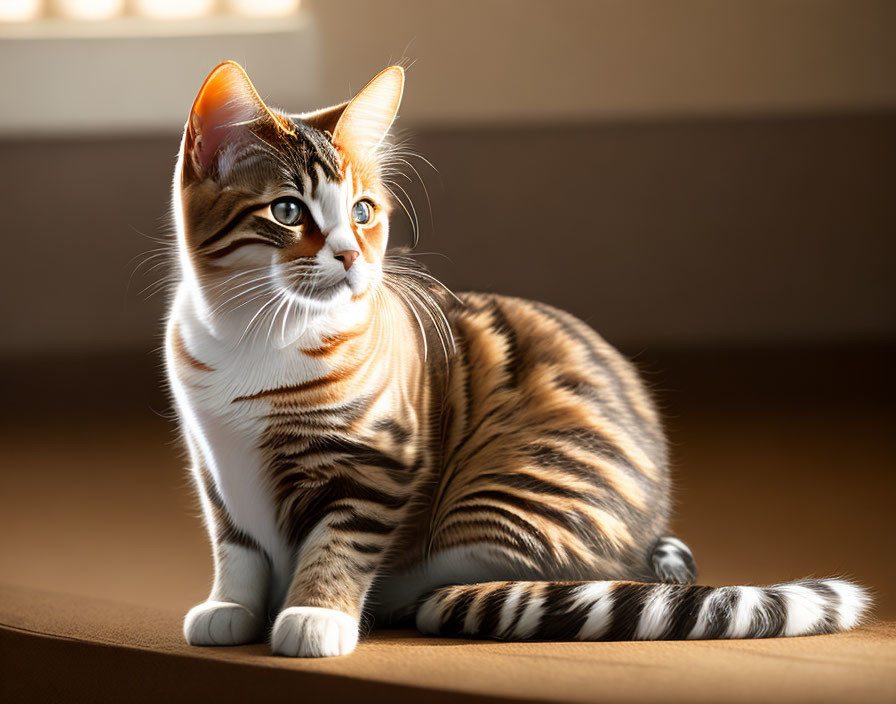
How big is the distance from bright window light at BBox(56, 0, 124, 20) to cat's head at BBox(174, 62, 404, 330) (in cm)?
265

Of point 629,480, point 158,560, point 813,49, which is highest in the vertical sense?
point 813,49

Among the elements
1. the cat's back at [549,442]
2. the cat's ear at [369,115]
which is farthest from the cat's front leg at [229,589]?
the cat's ear at [369,115]

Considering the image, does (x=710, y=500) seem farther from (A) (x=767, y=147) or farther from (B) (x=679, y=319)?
(A) (x=767, y=147)

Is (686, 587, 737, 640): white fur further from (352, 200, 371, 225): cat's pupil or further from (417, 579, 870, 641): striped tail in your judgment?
(352, 200, 371, 225): cat's pupil

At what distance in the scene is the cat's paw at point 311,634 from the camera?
1037mm

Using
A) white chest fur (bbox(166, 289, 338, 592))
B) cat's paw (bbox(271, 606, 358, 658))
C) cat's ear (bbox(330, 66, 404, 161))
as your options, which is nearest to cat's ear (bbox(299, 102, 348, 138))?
cat's ear (bbox(330, 66, 404, 161))

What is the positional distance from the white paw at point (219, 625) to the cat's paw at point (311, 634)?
0.32 ft

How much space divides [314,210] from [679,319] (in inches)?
103

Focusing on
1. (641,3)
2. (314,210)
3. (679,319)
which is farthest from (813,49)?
(314,210)

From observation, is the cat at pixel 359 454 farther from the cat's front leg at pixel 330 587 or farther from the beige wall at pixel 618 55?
the beige wall at pixel 618 55

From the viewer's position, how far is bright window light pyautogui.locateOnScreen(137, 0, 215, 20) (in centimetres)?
350

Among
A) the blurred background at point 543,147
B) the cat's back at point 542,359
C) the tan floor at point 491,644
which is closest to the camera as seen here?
the tan floor at point 491,644

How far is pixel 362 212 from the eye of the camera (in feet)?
3.87

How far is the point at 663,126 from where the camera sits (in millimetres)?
3578
